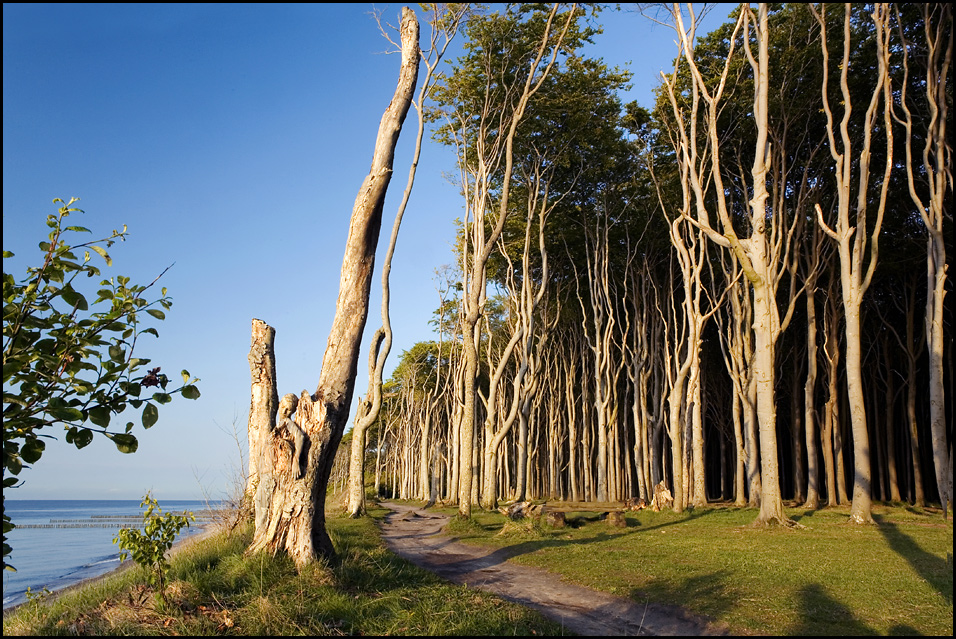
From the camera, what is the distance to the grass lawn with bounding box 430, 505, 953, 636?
688 centimetres

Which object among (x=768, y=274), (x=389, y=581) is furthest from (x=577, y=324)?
(x=389, y=581)

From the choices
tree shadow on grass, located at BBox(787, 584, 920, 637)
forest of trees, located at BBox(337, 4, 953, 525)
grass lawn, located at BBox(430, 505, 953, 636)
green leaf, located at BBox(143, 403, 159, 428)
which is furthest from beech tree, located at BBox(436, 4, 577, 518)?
green leaf, located at BBox(143, 403, 159, 428)

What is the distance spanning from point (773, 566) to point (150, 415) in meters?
9.35

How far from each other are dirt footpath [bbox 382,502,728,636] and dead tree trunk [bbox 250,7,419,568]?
7.79 feet

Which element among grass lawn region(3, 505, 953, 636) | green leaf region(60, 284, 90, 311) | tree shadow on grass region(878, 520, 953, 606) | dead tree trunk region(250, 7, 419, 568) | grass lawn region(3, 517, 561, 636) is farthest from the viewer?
tree shadow on grass region(878, 520, 953, 606)

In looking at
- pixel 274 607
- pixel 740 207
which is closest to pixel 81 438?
pixel 274 607

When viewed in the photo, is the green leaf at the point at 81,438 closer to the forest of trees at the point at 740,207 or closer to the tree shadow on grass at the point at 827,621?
the tree shadow on grass at the point at 827,621

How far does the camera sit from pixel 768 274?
1562 centimetres

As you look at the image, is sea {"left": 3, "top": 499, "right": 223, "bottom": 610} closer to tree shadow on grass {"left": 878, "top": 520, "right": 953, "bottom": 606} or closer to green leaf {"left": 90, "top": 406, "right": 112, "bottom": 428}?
green leaf {"left": 90, "top": 406, "right": 112, "bottom": 428}

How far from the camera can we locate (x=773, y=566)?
31.9 feet

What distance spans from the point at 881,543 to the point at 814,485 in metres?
9.25

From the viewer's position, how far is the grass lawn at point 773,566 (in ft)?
22.6

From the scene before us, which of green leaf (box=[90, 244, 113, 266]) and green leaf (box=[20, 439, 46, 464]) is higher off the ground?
green leaf (box=[90, 244, 113, 266])

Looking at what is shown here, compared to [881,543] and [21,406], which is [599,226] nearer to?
[881,543]
